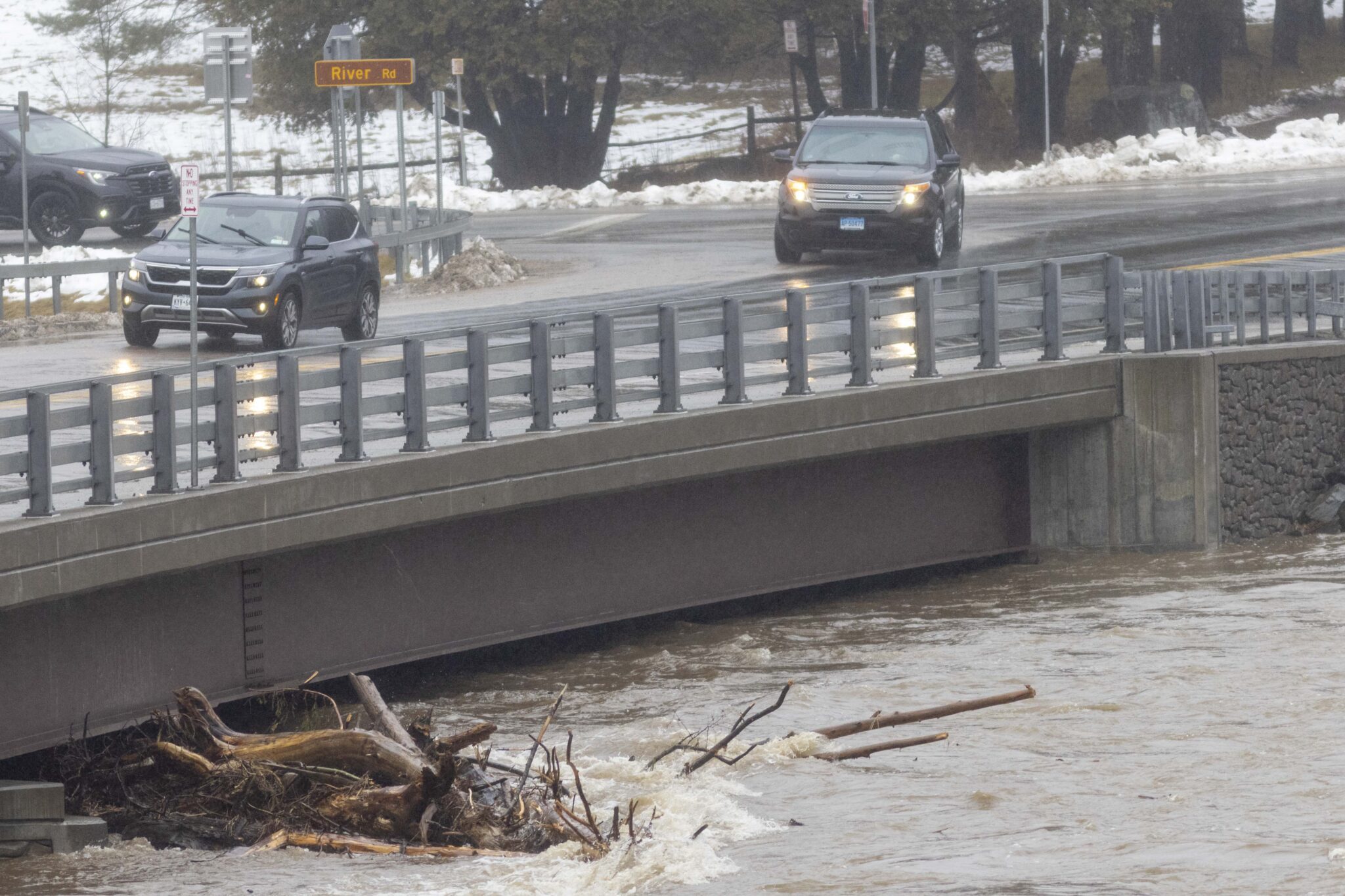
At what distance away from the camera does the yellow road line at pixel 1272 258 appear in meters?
26.4

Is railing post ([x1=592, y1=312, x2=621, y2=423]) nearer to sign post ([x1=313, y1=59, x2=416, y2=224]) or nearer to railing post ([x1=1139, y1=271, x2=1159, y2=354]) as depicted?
railing post ([x1=1139, y1=271, x2=1159, y2=354])

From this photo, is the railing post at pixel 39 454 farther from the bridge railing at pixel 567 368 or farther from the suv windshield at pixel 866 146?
the suv windshield at pixel 866 146

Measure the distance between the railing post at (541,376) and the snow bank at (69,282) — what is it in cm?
1640

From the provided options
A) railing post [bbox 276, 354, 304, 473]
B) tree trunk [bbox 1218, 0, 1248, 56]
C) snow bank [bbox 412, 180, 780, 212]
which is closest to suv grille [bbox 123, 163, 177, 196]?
snow bank [bbox 412, 180, 780, 212]

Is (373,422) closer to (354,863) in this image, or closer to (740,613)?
(740,613)

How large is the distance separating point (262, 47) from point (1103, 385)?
33.0 m

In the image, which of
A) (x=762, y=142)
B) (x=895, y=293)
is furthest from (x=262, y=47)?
(x=895, y=293)

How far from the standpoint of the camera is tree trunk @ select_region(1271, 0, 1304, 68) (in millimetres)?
56938

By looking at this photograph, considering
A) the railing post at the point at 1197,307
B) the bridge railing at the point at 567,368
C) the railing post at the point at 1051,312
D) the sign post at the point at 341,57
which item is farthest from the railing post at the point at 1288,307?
the sign post at the point at 341,57

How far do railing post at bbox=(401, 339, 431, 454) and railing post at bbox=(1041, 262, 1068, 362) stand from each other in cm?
672

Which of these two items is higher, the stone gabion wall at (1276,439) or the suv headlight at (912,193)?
the suv headlight at (912,193)

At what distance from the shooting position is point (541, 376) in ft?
51.8

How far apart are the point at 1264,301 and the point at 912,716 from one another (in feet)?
30.3

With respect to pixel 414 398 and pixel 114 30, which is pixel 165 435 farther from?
pixel 114 30
